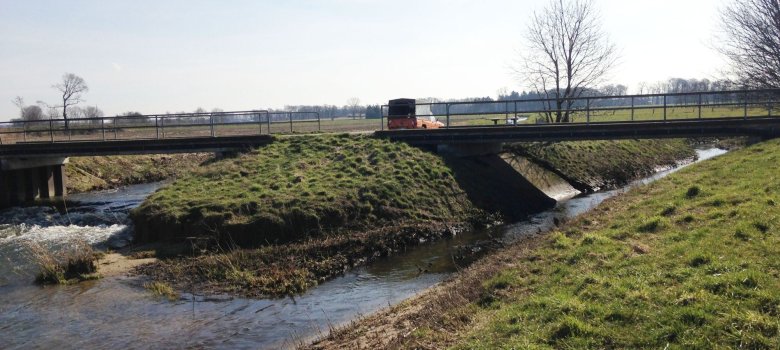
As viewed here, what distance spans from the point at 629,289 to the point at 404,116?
23057 mm

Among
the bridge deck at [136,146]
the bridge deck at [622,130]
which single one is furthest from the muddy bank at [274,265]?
the bridge deck at [136,146]

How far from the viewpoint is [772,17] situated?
2962 cm

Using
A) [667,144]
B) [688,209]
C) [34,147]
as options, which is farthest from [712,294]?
[667,144]

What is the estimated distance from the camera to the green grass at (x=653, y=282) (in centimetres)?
670

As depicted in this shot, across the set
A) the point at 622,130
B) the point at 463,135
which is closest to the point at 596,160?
the point at 622,130

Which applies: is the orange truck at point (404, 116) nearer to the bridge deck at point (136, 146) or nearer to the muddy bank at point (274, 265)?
the bridge deck at point (136, 146)

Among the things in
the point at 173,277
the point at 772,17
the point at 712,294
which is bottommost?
the point at 173,277

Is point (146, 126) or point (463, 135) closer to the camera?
point (463, 135)

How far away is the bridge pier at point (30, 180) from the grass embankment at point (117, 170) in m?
1.55

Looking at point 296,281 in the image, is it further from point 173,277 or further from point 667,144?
point 667,144

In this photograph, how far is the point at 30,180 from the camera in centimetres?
3016

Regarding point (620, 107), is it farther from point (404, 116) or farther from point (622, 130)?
point (404, 116)

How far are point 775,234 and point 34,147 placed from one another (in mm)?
30902

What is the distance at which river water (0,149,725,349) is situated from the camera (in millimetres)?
10836
